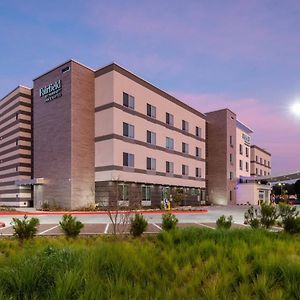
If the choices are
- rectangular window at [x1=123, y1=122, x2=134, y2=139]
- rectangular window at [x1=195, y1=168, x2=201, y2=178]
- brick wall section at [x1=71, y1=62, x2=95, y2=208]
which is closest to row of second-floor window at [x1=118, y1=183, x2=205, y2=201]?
rectangular window at [x1=195, y1=168, x2=201, y2=178]

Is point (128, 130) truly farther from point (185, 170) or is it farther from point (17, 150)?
point (185, 170)

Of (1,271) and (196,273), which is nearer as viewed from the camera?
(1,271)

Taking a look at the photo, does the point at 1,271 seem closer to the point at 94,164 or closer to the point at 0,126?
the point at 94,164

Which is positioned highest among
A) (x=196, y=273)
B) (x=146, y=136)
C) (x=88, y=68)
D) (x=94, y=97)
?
(x=88, y=68)

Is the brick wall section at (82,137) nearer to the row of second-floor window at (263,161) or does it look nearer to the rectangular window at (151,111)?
the rectangular window at (151,111)

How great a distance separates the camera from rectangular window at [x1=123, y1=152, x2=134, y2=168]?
3997 cm

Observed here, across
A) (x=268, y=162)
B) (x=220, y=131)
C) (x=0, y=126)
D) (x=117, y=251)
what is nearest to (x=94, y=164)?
(x=0, y=126)

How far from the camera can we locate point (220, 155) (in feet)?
197

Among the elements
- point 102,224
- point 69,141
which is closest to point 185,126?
point 69,141

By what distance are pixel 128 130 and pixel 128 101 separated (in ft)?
10.8

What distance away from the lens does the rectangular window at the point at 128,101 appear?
40.4 metres

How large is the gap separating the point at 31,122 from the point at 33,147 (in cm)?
340

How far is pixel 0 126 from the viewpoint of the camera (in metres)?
50.2

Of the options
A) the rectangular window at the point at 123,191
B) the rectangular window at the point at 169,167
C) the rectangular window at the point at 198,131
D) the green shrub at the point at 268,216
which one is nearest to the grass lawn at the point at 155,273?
the green shrub at the point at 268,216
